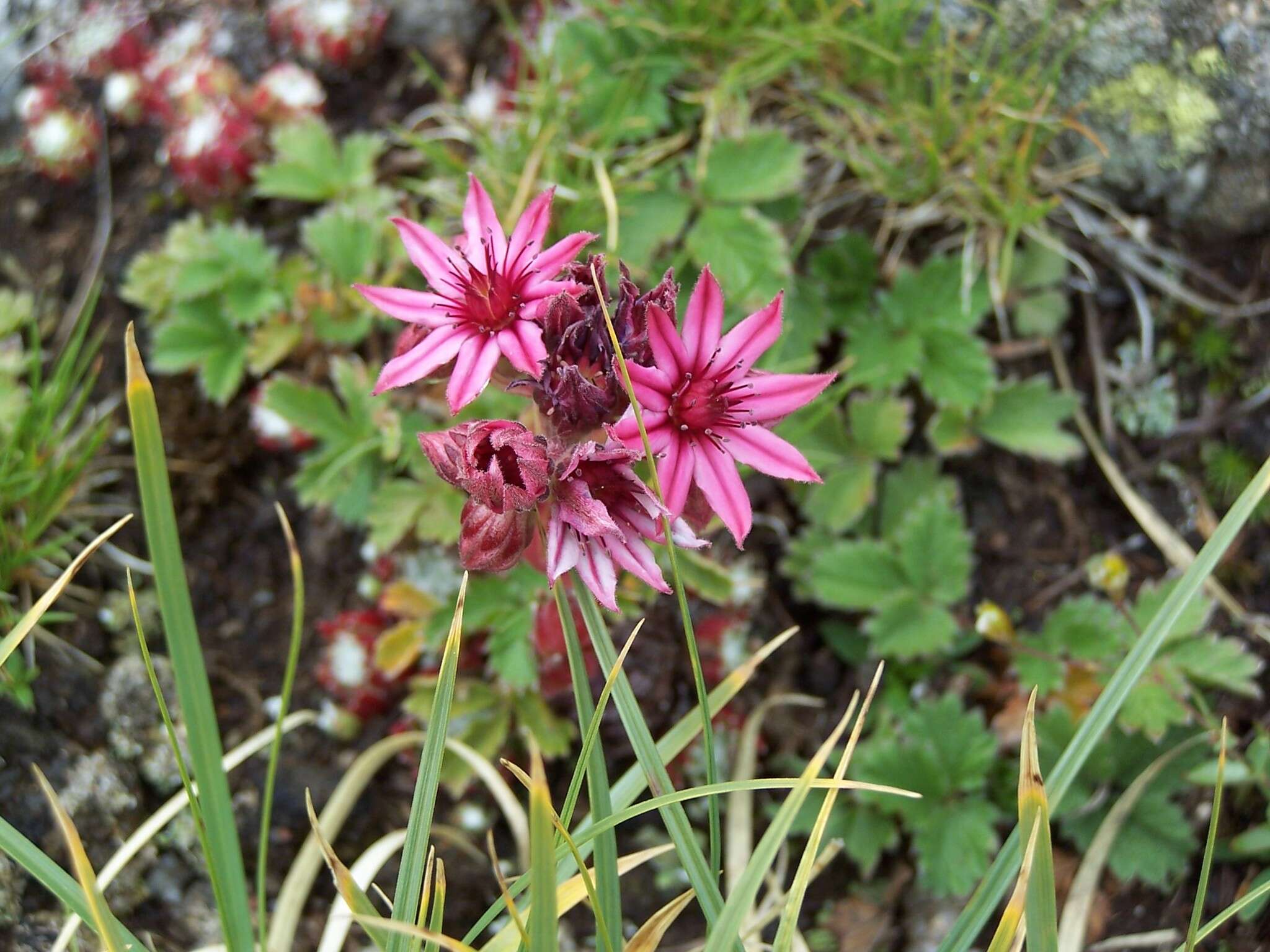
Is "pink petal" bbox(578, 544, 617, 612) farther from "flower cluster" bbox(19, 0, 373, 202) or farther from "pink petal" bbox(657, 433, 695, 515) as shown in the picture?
"flower cluster" bbox(19, 0, 373, 202)

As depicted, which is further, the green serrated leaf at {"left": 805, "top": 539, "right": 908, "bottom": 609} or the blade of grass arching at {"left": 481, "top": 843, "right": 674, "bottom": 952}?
the green serrated leaf at {"left": 805, "top": 539, "right": 908, "bottom": 609}

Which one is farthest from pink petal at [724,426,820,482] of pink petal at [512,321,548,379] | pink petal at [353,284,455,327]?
pink petal at [353,284,455,327]

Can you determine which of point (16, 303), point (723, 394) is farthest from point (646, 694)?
point (16, 303)

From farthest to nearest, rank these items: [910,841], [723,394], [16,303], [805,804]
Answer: [16,303] < [910,841] < [805,804] < [723,394]

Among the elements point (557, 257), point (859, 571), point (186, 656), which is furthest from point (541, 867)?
point (859, 571)

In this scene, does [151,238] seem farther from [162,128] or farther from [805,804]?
[805,804]

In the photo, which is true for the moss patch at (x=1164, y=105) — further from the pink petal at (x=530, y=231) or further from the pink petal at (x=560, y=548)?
the pink petal at (x=560, y=548)
